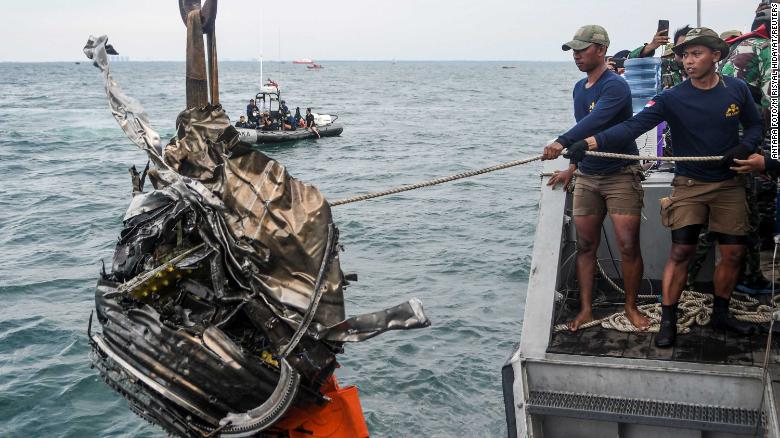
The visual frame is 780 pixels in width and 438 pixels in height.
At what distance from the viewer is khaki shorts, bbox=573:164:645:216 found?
18.9 ft

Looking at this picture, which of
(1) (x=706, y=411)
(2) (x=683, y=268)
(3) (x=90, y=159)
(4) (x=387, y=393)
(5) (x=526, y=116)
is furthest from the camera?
(5) (x=526, y=116)

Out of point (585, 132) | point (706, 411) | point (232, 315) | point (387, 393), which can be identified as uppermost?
point (585, 132)

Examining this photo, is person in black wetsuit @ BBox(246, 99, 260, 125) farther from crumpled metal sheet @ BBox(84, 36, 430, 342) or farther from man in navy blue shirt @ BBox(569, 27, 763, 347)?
man in navy blue shirt @ BBox(569, 27, 763, 347)

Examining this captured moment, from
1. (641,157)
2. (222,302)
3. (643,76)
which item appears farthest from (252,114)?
(222,302)

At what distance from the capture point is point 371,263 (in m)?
17.5

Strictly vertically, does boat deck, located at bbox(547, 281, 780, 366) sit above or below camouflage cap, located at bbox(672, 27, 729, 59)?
below

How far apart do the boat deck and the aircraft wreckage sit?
1.75 m

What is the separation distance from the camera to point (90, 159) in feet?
114

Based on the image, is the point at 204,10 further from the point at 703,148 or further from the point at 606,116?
the point at 703,148

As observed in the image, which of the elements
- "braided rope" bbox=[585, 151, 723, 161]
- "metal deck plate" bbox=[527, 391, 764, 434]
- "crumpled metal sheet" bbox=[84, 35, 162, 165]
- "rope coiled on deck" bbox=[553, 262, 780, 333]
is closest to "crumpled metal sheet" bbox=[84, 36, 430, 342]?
"crumpled metal sheet" bbox=[84, 35, 162, 165]

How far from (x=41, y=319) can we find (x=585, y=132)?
11880 mm

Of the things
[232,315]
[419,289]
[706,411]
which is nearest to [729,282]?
[706,411]

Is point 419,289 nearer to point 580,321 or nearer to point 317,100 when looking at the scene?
point 580,321

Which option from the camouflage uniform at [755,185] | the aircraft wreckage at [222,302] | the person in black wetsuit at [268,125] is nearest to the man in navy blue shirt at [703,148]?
the camouflage uniform at [755,185]
